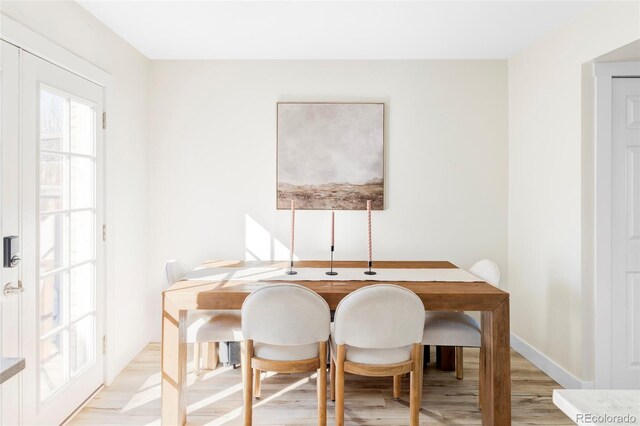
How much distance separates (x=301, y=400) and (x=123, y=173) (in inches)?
84.8

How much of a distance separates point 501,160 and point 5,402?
3835 mm

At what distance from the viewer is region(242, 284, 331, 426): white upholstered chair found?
2.05 metres

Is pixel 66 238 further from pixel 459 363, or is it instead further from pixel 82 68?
pixel 459 363

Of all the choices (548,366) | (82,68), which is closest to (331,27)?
(82,68)

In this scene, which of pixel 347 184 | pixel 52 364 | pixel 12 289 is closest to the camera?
pixel 12 289

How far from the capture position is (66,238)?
2387 millimetres

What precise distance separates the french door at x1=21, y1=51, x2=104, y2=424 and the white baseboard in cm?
326

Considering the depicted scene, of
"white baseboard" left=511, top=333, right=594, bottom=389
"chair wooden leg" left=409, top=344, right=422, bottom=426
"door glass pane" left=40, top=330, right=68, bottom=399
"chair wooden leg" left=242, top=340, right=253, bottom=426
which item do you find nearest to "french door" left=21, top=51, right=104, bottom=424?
"door glass pane" left=40, top=330, right=68, bottom=399

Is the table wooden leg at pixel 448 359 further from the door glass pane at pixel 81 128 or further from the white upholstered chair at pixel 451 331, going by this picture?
the door glass pane at pixel 81 128

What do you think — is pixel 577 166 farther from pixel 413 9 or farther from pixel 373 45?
pixel 373 45

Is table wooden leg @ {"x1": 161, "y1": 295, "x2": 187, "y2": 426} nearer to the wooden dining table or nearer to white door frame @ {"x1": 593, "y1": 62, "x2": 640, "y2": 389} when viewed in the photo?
the wooden dining table

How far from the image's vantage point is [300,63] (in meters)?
3.56

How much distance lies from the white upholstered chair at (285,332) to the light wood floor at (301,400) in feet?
1.30

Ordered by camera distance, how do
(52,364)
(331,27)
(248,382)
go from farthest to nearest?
Answer: (331,27)
(52,364)
(248,382)
